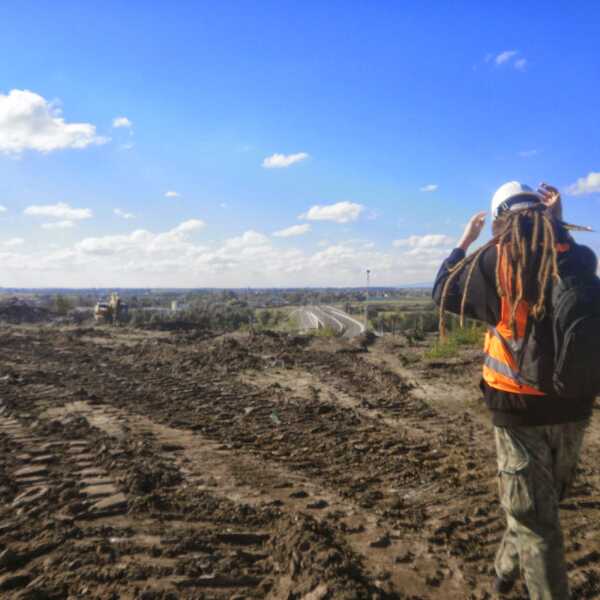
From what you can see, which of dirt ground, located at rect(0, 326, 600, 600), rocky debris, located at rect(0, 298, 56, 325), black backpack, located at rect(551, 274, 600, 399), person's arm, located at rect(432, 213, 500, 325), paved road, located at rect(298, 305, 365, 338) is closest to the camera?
black backpack, located at rect(551, 274, 600, 399)

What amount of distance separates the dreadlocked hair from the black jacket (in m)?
0.05

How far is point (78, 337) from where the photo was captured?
1756 cm

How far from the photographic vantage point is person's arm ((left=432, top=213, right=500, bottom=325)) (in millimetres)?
2305

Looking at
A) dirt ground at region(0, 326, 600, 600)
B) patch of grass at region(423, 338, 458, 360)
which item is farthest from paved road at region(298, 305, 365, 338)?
dirt ground at region(0, 326, 600, 600)

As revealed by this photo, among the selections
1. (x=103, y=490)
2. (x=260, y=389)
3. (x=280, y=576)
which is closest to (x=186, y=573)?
(x=280, y=576)

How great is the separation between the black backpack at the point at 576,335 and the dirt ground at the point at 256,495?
1327 millimetres

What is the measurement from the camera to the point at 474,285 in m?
2.35

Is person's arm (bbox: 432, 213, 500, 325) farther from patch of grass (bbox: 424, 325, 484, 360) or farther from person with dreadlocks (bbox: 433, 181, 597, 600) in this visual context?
patch of grass (bbox: 424, 325, 484, 360)

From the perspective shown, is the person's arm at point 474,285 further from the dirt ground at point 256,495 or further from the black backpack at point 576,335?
the dirt ground at point 256,495

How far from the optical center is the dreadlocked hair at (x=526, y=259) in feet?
6.79

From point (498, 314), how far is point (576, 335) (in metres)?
0.41

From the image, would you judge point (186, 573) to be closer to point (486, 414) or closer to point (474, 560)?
point (474, 560)

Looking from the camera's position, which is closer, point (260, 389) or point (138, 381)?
point (260, 389)

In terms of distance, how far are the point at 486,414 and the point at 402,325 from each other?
87.6 feet
